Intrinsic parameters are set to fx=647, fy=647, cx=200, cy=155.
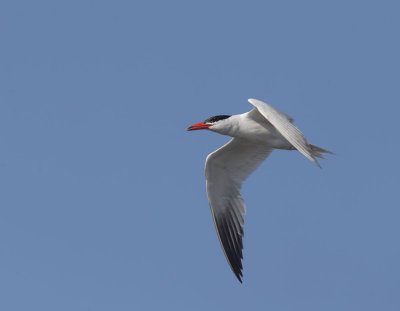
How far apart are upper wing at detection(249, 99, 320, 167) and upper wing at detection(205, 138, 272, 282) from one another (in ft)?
7.23

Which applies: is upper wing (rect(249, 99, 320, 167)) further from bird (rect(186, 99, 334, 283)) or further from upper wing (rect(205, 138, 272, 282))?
upper wing (rect(205, 138, 272, 282))

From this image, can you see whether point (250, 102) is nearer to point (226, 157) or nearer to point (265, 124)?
point (265, 124)

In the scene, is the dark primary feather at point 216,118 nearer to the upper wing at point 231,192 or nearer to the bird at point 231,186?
the bird at point 231,186

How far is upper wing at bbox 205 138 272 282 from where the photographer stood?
13.0 metres

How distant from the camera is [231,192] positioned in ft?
43.1

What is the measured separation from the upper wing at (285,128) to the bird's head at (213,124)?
99cm

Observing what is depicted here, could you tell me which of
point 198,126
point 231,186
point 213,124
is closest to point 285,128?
point 213,124

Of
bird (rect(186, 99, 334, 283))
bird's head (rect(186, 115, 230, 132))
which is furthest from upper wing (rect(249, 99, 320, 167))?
bird (rect(186, 99, 334, 283))

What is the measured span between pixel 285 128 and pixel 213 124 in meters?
2.13

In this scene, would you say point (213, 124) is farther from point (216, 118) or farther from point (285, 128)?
point (285, 128)

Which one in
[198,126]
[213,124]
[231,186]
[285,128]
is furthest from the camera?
[231,186]

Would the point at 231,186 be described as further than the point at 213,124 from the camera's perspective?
Yes

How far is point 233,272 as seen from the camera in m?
12.8

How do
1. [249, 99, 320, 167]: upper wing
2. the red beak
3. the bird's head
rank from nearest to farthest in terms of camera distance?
1. [249, 99, 320, 167]: upper wing
2. the bird's head
3. the red beak
